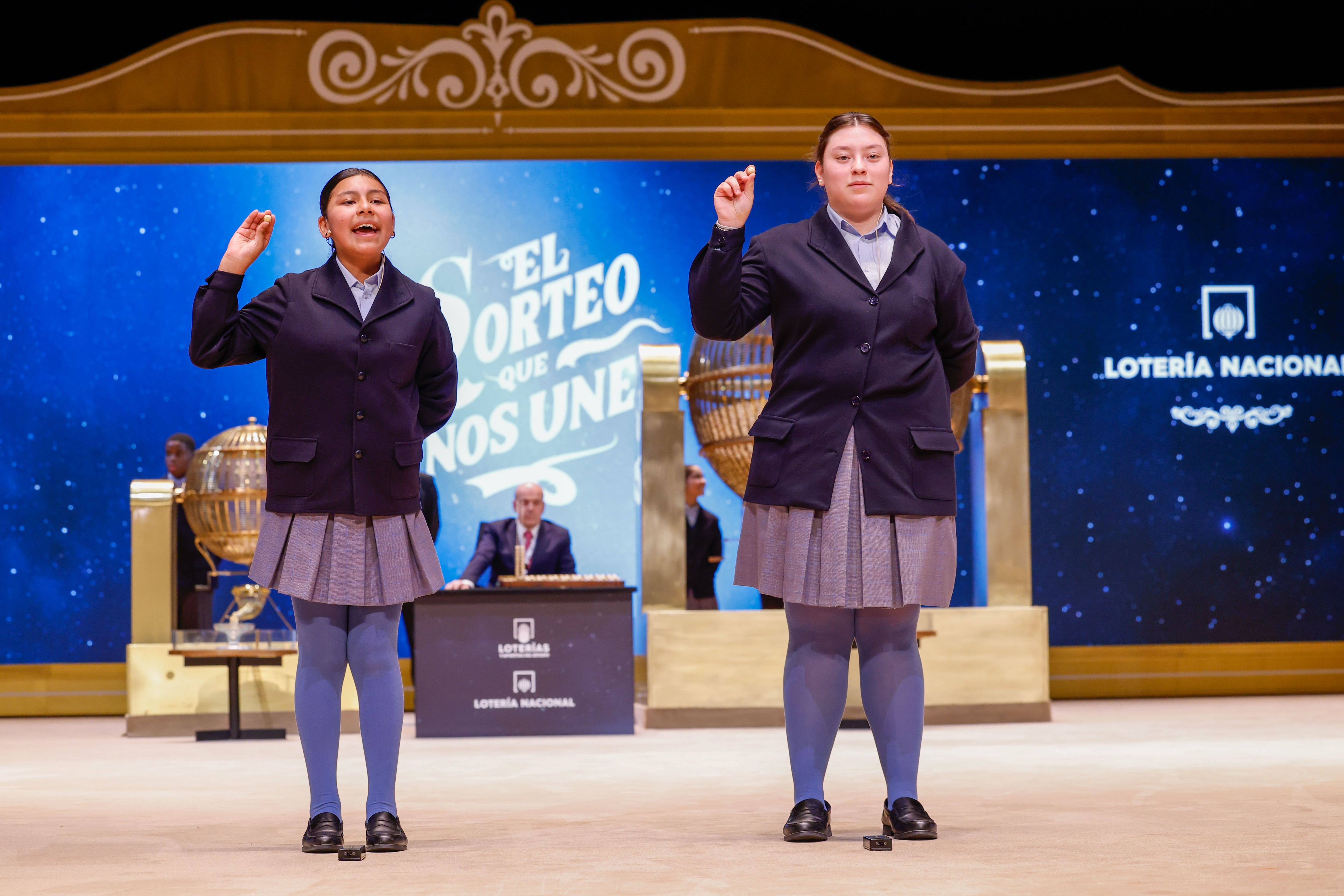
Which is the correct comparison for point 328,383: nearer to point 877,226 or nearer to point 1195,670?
point 877,226

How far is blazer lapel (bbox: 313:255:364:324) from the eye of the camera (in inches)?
122

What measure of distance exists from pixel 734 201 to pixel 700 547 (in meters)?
4.89

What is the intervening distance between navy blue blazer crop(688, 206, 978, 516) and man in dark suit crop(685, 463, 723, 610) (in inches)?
183

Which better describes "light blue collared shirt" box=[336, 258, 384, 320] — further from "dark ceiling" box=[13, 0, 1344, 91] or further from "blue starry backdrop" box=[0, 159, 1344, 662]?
"dark ceiling" box=[13, 0, 1344, 91]

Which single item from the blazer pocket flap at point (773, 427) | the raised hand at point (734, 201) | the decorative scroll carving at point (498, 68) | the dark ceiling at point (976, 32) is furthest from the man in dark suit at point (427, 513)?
the raised hand at point (734, 201)

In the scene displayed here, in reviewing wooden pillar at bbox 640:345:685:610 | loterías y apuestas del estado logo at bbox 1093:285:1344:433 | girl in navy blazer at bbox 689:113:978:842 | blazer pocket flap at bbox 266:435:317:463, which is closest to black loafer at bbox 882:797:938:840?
girl in navy blazer at bbox 689:113:978:842

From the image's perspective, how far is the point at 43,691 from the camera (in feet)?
26.2

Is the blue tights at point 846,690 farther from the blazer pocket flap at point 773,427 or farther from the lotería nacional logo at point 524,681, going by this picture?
the lotería nacional logo at point 524,681

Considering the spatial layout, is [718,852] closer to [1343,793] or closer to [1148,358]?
[1343,793]

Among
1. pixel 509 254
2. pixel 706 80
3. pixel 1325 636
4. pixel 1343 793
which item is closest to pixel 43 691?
pixel 509 254

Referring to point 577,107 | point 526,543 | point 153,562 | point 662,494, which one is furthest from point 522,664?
point 577,107

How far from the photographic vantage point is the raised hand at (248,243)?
121 inches

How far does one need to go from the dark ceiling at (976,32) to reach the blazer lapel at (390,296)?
5.43m

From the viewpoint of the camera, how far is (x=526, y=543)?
23.7 ft
